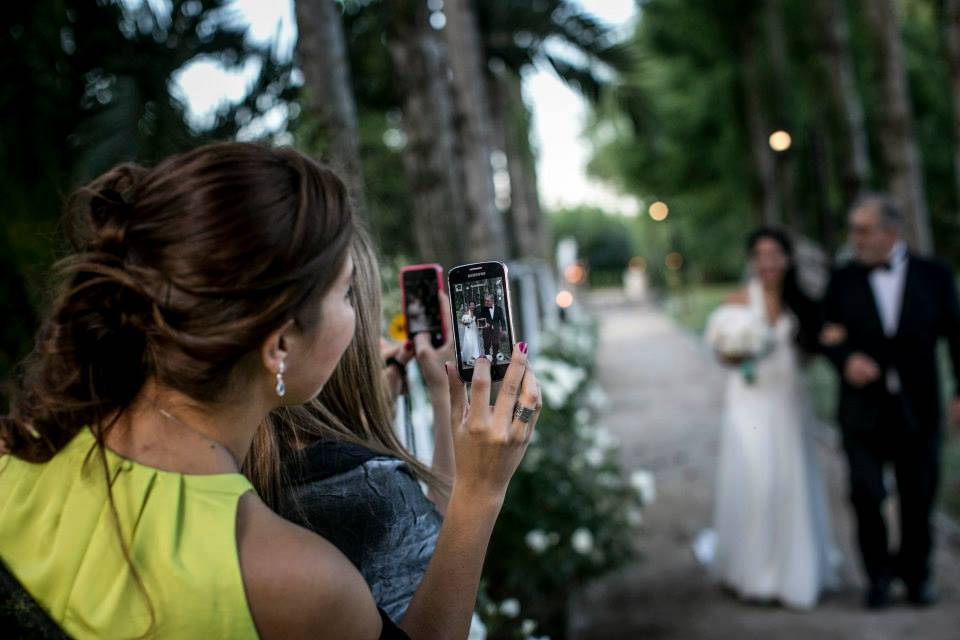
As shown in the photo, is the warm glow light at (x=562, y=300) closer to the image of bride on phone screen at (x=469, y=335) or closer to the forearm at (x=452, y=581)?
the image of bride on phone screen at (x=469, y=335)

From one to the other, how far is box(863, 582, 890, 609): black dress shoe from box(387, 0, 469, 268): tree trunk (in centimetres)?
315

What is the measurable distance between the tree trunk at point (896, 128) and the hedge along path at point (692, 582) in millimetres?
2336

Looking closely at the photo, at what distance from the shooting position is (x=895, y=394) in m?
5.21

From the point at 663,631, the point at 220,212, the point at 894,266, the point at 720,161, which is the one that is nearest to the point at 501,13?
the point at 894,266

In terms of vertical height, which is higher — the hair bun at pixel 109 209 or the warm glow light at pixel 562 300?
the hair bun at pixel 109 209

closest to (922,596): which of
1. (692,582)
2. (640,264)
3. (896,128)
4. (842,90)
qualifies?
(692,582)

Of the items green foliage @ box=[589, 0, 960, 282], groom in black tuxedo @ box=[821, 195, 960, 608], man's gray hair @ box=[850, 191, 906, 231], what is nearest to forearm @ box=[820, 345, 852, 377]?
groom in black tuxedo @ box=[821, 195, 960, 608]

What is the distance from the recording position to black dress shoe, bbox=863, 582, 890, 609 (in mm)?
5148

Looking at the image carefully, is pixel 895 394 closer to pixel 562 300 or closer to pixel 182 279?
pixel 182 279

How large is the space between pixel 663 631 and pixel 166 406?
418cm

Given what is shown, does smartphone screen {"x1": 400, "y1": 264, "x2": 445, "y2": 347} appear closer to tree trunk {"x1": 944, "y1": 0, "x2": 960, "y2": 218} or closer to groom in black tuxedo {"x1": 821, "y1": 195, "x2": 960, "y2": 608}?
groom in black tuxedo {"x1": 821, "y1": 195, "x2": 960, "y2": 608}

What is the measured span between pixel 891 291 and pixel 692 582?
2116 mm

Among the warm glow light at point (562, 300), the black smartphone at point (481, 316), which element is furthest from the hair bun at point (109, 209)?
the warm glow light at point (562, 300)

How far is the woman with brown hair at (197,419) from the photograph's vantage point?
3.78 feet
